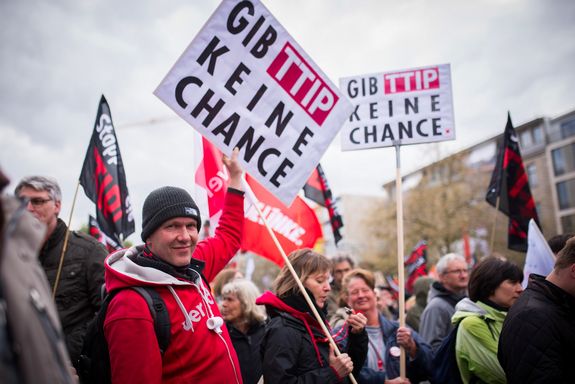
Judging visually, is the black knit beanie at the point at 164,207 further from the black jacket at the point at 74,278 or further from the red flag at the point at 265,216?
the red flag at the point at 265,216

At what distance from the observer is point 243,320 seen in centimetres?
451

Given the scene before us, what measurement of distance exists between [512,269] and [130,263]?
9.26ft

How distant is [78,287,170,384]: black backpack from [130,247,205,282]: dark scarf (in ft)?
0.50

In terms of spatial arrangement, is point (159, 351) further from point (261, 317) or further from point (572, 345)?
point (261, 317)

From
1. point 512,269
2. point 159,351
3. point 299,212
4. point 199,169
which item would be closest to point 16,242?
point 159,351

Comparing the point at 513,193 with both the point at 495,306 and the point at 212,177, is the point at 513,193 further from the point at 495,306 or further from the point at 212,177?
the point at 212,177

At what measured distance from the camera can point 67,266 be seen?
3.49 metres

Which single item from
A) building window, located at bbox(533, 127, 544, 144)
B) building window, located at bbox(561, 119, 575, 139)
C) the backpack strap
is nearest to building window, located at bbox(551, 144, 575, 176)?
building window, located at bbox(561, 119, 575, 139)

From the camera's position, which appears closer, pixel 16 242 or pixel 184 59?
pixel 16 242

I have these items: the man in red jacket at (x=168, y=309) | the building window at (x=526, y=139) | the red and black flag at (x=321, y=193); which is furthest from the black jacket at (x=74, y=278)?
the building window at (x=526, y=139)

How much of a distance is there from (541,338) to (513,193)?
4.32m

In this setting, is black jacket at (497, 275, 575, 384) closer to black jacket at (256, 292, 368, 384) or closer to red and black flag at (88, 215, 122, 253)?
black jacket at (256, 292, 368, 384)

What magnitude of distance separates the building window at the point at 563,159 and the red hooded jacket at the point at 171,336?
4859 cm

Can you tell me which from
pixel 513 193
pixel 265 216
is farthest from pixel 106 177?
pixel 513 193
